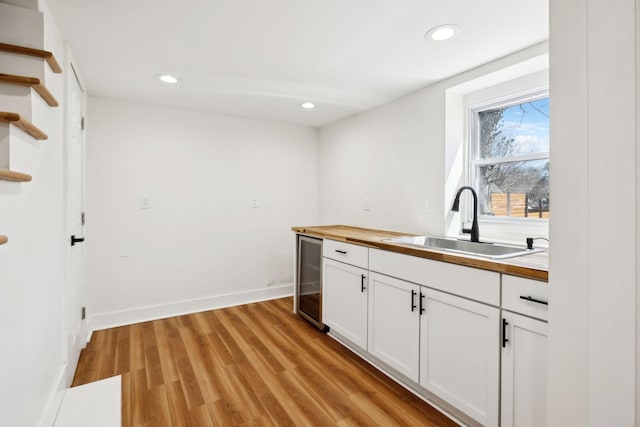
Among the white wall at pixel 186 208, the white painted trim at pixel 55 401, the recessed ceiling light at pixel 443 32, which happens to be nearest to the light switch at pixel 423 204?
the recessed ceiling light at pixel 443 32

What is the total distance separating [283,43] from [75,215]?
73.6 inches

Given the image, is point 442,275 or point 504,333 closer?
point 504,333

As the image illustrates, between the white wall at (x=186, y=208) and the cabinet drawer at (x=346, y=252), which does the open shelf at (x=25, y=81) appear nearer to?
the white wall at (x=186, y=208)

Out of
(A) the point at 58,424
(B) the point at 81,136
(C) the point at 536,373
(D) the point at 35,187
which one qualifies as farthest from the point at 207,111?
(C) the point at 536,373

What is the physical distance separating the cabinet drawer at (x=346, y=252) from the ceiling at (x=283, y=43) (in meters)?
1.28

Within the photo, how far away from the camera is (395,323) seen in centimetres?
200

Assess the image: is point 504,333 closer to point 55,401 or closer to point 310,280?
point 310,280

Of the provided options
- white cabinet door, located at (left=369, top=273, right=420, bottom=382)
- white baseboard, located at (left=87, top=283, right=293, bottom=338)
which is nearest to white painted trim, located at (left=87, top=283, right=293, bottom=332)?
white baseboard, located at (left=87, top=283, right=293, bottom=338)

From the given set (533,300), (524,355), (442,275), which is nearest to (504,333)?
(524,355)

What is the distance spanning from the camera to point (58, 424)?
1592mm

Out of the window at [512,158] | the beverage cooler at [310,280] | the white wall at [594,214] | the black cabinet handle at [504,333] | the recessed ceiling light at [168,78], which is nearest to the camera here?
the white wall at [594,214]

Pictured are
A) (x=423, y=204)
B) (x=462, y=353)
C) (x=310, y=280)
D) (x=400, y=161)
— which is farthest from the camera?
(x=310, y=280)

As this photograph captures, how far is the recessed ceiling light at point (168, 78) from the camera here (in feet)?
7.84

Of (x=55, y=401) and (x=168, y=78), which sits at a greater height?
(x=168, y=78)
